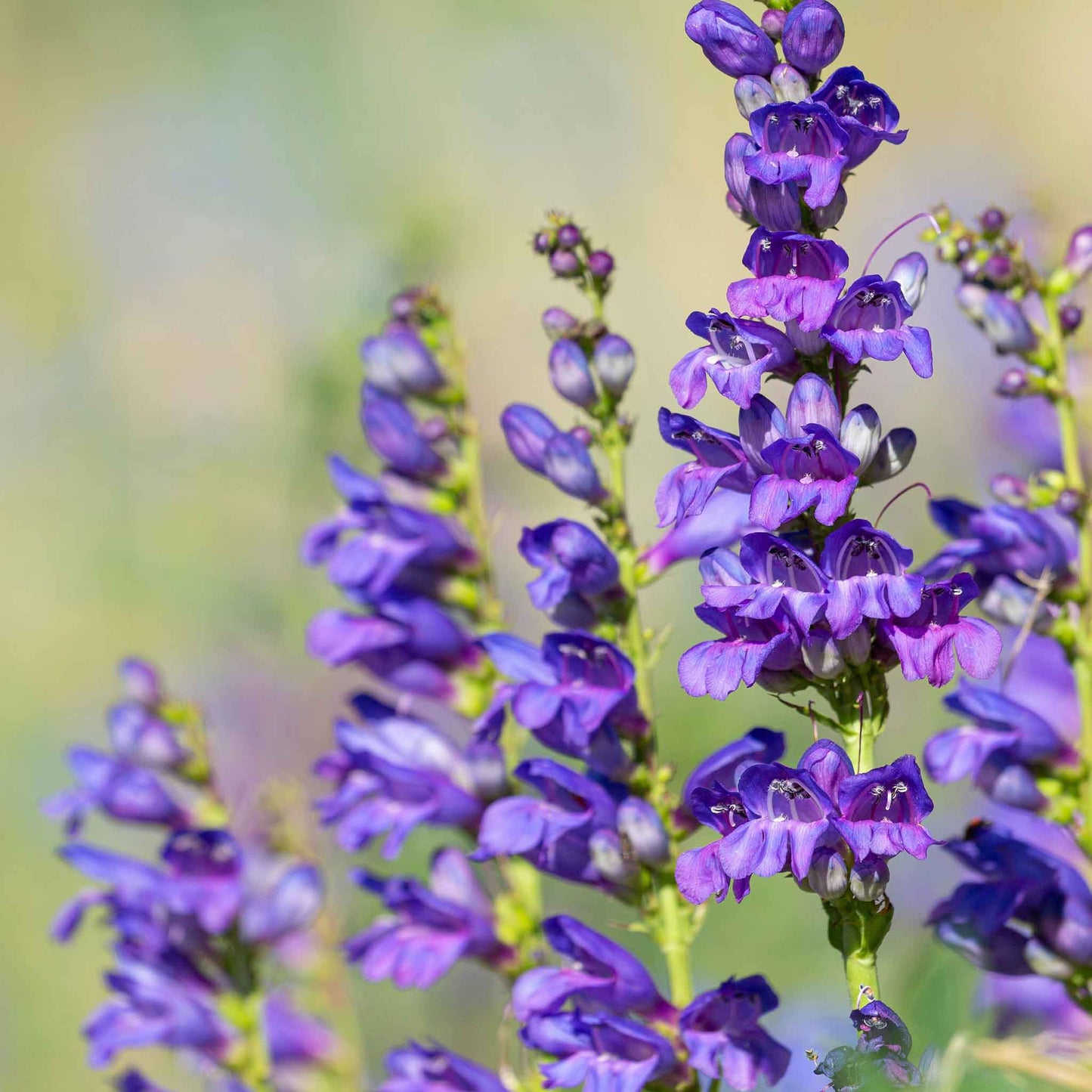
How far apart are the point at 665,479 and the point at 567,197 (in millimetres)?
4866

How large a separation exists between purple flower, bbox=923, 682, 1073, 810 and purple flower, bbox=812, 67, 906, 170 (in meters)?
0.76

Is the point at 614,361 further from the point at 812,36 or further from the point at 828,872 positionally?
the point at 828,872

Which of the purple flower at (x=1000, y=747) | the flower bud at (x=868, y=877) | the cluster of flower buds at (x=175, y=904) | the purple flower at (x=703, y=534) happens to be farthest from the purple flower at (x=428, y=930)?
the flower bud at (x=868, y=877)

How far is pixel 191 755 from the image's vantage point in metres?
2.32

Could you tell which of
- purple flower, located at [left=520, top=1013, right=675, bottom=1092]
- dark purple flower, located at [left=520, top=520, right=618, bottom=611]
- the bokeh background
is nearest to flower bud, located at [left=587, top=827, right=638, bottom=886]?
purple flower, located at [left=520, top=1013, right=675, bottom=1092]

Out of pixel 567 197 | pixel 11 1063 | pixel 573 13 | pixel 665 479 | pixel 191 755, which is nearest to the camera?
pixel 665 479

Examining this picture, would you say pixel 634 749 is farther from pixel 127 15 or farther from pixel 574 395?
pixel 127 15

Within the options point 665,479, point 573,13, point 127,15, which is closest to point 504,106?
point 573,13

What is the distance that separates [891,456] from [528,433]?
60 centimetres

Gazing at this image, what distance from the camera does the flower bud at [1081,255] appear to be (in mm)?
1988

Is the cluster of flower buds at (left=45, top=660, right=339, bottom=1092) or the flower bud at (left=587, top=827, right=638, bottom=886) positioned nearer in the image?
the flower bud at (left=587, top=827, right=638, bottom=886)

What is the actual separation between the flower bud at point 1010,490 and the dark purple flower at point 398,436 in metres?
0.86

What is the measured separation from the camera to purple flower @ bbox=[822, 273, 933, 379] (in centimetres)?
143

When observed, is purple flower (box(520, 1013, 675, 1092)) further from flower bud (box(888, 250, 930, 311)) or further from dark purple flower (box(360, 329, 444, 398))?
dark purple flower (box(360, 329, 444, 398))
